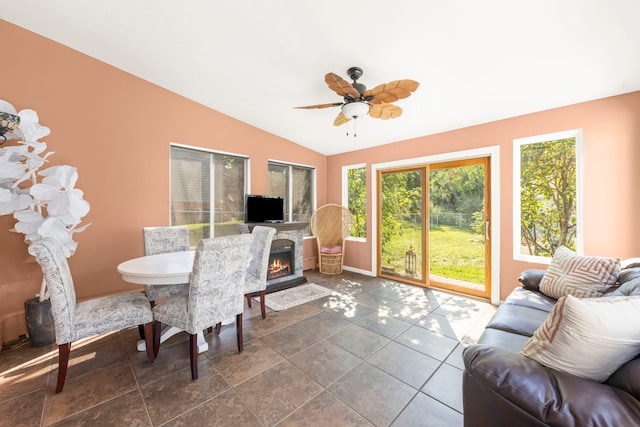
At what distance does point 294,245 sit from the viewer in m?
4.46

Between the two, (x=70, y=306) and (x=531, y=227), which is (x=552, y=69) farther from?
(x=70, y=306)

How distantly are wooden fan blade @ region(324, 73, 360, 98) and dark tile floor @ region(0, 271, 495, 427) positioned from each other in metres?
2.37

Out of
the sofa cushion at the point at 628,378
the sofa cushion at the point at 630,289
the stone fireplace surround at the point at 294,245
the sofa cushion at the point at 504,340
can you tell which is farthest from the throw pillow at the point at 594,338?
the stone fireplace surround at the point at 294,245

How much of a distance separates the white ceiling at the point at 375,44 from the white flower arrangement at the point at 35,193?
0.98 metres

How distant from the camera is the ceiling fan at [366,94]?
2.07 m

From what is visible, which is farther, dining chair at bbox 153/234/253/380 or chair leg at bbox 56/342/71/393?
dining chair at bbox 153/234/253/380

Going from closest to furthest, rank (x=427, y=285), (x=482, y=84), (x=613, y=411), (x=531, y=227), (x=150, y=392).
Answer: (x=613, y=411)
(x=150, y=392)
(x=482, y=84)
(x=531, y=227)
(x=427, y=285)

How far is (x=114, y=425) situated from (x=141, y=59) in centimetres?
334

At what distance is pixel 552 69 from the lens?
2.31 meters

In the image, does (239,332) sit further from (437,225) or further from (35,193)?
(437,225)

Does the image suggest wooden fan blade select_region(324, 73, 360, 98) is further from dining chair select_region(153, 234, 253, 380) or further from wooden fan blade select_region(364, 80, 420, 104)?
dining chair select_region(153, 234, 253, 380)

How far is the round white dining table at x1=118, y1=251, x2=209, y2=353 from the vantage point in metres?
1.92

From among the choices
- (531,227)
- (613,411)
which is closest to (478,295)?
(531,227)

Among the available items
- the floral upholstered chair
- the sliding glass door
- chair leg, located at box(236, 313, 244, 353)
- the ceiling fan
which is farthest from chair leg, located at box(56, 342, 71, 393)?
the sliding glass door
